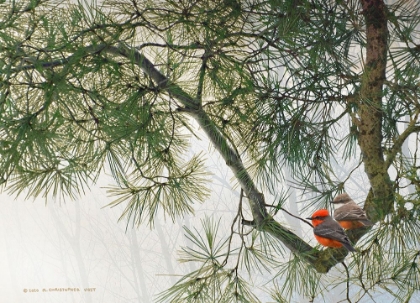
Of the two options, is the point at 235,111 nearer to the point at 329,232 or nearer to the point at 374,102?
the point at 374,102

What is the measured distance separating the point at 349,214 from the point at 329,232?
0.16 feet

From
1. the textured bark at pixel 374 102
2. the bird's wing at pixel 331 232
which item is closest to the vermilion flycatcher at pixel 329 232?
the bird's wing at pixel 331 232

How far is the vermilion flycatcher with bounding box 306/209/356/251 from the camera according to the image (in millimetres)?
814

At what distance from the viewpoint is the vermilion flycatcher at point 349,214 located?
2.78 feet

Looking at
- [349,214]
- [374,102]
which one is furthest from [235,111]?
[349,214]

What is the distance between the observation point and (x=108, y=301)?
2.24 meters

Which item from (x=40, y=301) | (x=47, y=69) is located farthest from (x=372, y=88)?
(x=40, y=301)

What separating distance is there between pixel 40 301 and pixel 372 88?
164cm

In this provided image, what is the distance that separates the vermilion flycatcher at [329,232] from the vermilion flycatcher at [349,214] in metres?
0.03

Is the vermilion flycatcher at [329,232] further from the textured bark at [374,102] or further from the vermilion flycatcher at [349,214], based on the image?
the textured bark at [374,102]

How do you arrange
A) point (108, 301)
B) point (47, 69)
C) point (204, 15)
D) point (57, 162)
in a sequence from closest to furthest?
1. point (47, 69)
2. point (57, 162)
3. point (204, 15)
4. point (108, 301)

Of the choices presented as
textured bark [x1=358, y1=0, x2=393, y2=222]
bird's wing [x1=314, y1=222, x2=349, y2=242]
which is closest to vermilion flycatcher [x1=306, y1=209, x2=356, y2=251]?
bird's wing [x1=314, y1=222, x2=349, y2=242]

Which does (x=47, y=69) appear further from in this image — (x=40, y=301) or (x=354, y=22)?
(x=40, y=301)

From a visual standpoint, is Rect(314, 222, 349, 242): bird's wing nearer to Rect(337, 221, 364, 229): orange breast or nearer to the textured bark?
Rect(337, 221, 364, 229): orange breast
